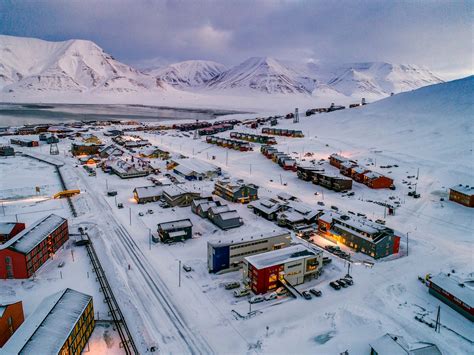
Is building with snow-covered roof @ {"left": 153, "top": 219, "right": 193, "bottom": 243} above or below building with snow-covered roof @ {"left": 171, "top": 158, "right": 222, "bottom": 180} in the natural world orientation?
below

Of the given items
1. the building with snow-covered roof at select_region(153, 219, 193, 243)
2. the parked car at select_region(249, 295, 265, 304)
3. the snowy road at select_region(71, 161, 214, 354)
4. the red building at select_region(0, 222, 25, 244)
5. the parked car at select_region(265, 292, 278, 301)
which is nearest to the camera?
the snowy road at select_region(71, 161, 214, 354)

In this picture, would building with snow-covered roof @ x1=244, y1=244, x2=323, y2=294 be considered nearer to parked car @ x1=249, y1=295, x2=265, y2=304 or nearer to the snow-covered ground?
parked car @ x1=249, y1=295, x2=265, y2=304

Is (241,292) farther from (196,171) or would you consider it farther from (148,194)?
(196,171)

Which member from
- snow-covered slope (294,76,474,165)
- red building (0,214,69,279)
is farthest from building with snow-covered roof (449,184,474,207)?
red building (0,214,69,279)

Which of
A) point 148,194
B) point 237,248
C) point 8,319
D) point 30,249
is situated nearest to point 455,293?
point 237,248

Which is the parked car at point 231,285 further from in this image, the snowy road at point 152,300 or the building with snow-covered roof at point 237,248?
the snowy road at point 152,300
